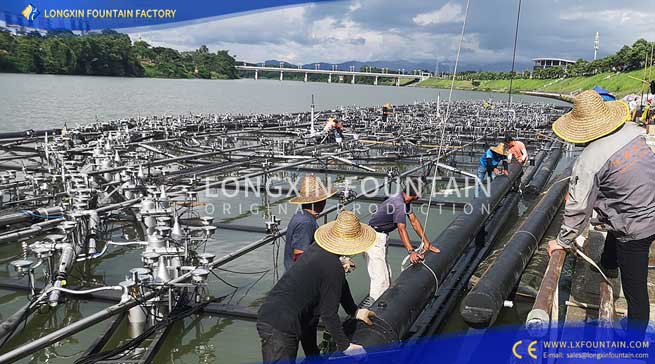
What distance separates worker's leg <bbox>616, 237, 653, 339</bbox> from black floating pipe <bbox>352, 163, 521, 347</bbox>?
1788 mm

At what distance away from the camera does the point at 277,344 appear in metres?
3.95

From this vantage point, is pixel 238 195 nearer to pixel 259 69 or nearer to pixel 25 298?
pixel 25 298

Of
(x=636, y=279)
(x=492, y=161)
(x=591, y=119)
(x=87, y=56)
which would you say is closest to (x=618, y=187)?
(x=591, y=119)

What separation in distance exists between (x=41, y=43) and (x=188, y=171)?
80881 mm

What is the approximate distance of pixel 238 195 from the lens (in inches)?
616

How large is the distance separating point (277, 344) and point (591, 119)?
2978 mm

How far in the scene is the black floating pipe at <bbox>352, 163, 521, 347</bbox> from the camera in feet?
14.4

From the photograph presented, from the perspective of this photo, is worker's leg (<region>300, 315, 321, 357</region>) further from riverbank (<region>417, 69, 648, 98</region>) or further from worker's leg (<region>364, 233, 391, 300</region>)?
riverbank (<region>417, 69, 648, 98</region>)

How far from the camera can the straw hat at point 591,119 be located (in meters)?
4.20

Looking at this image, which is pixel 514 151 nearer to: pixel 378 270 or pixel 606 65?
pixel 378 270

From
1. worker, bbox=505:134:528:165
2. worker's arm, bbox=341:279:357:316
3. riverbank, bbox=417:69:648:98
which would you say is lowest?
worker's arm, bbox=341:279:357:316

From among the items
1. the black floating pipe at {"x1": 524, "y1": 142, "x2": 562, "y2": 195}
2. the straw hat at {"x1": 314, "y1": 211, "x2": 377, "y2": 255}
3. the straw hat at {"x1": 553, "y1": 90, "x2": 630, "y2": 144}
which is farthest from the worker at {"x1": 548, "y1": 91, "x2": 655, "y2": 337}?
the black floating pipe at {"x1": 524, "y1": 142, "x2": 562, "y2": 195}

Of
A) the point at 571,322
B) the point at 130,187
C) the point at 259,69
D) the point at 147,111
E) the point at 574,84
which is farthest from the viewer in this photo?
the point at 259,69

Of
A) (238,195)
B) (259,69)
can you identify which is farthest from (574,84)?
(238,195)
